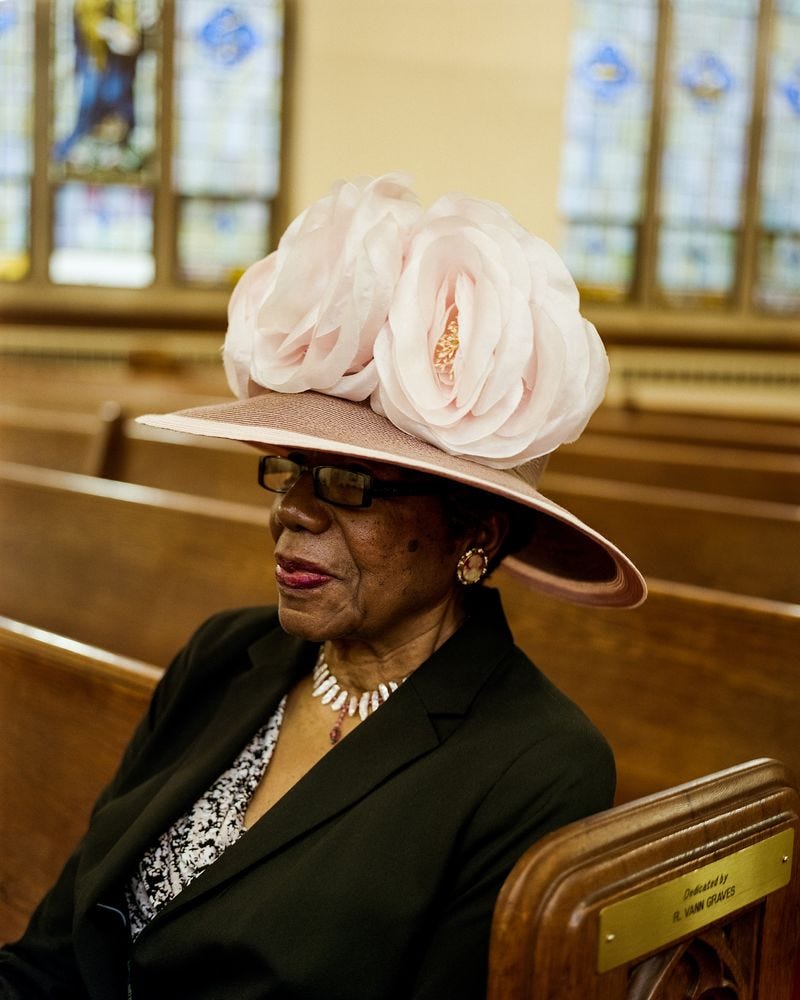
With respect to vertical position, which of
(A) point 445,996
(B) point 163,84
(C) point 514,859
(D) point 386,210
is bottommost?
(A) point 445,996

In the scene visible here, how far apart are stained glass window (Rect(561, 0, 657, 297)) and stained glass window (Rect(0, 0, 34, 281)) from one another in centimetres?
400

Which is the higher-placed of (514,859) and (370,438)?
(370,438)

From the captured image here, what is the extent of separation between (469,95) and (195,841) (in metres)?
7.70

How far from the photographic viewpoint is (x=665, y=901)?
3.62 ft

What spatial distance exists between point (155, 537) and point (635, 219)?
790 centimetres

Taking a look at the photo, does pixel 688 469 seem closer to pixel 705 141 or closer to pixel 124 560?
pixel 124 560

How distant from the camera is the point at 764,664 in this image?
2086 mm

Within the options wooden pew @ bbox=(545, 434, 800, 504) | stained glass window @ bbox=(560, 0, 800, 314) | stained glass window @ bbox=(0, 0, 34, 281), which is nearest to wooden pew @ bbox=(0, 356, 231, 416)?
stained glass window @ bbox=(0, 0, 34, 281)

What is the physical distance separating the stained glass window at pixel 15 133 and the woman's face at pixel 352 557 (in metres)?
8.41

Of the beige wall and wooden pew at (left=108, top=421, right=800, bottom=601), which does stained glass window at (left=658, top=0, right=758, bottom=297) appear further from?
wooden pew at (left=108, top=421, right=800, bottom=601)

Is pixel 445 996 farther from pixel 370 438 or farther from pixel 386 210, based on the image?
pixel 386 210

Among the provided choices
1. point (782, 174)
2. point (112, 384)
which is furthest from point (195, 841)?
point (782, 174)

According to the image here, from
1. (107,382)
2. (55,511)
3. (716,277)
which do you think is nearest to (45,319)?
(107,382)

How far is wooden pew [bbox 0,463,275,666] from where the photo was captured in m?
2.83
